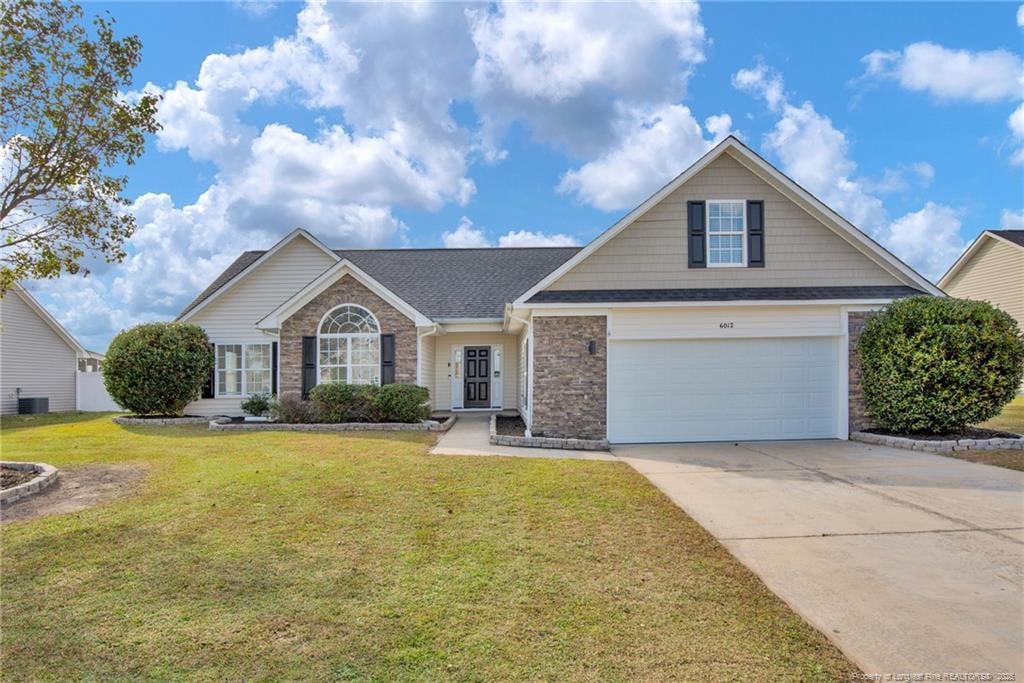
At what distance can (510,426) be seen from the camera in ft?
46.1

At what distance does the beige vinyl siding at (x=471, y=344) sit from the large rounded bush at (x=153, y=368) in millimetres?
7197

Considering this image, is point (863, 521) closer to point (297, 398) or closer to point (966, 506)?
point (966, 506)

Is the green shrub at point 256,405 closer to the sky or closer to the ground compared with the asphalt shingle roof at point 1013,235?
closer to the ground

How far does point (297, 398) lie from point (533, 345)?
7.09m

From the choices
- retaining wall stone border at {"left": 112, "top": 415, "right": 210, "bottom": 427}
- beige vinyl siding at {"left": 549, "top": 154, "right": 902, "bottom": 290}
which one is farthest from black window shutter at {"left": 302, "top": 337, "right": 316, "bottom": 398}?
beige vinyl siding at {"left": 549, "top": 154, "right": 902, "bottom": 290}

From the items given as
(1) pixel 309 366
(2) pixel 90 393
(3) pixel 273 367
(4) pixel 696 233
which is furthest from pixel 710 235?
(2) pixel 90 393

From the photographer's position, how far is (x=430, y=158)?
1580 cm

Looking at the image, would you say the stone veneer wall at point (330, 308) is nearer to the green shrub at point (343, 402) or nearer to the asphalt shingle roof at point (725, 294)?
the green shrub at point (343, 402)

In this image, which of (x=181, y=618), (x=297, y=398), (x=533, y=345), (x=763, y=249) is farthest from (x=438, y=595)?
(x=297, y=398)

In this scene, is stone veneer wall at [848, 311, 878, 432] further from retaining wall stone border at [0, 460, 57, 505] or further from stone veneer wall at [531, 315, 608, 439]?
retaining wall stone border at [0, 460, 57, 505]

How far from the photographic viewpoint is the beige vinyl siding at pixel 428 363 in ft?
50.5

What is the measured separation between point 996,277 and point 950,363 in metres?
17.4

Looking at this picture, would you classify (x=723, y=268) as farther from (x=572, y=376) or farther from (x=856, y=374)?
(x=572, y=376)

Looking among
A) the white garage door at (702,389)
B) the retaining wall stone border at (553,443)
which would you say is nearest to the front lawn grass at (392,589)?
the retaining wall stone border at (553,443)
